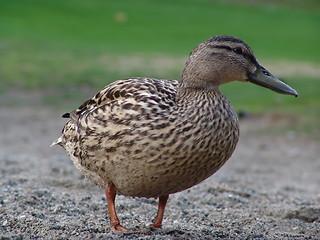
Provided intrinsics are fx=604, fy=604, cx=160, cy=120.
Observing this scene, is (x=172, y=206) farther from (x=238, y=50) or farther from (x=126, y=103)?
(x=238, y=50)

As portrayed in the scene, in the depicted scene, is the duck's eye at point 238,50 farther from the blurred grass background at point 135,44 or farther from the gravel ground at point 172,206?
the blurred grass background at point 135,44

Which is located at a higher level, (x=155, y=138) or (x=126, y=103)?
(x=126, y=103)

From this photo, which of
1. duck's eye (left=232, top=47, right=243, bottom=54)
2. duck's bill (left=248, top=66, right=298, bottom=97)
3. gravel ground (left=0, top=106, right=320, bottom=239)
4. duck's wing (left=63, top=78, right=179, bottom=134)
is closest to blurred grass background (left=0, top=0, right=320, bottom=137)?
gravel ground (left=0, top=106, right=320, bottom=239)

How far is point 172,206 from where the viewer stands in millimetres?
5910

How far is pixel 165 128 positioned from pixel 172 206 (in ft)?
6.48

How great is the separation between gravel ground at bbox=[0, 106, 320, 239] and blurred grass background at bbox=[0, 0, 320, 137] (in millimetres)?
4824

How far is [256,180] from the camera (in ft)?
28.2

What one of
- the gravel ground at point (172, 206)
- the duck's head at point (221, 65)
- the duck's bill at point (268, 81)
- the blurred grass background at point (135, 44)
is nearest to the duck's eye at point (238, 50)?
the duck's head at point (221, 65)

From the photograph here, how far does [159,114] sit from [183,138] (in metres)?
0.25

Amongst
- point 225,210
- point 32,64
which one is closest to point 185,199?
point 225,210

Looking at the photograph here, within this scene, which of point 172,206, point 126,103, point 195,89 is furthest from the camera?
point 172,206

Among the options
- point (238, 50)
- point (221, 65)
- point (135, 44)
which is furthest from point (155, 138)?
point (135, 44)

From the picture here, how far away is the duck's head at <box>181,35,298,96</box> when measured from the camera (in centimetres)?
446

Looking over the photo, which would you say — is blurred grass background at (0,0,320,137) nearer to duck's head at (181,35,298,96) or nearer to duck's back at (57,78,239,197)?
duck's head at (181,35,298,96)
